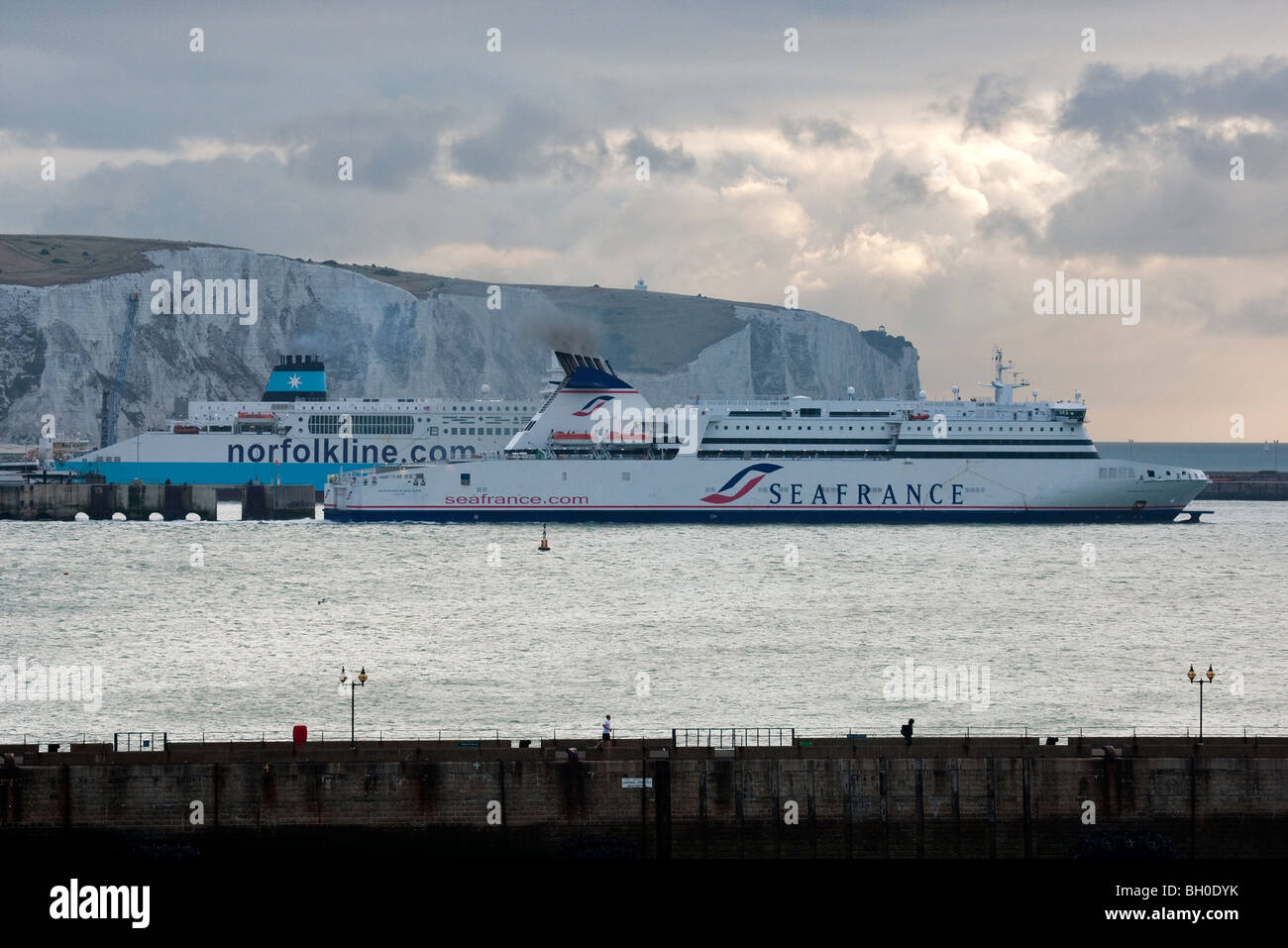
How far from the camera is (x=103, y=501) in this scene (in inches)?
3802

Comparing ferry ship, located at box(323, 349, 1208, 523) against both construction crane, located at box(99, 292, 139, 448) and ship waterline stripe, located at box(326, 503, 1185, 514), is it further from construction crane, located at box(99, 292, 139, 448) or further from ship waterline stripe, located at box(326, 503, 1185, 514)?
construction crane, located at box(99, 292, 139, 448)

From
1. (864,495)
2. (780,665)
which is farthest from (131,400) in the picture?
(780,665)

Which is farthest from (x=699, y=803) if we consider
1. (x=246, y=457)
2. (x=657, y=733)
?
(x=246, y=457)

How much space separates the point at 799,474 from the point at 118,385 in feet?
227

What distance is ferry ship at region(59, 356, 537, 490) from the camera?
106 metres

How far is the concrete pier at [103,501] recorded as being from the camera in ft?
317

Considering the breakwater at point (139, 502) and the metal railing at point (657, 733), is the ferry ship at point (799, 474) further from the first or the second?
the metal railing at point (657, 733)

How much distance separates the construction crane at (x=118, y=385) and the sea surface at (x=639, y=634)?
50647 mm

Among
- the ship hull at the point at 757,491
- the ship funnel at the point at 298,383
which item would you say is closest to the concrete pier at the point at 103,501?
the ship hull at the point at 757,491

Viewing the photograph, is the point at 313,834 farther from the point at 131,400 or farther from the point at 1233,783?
the point at 131,400

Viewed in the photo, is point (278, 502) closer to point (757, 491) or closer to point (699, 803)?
point (757, 491)

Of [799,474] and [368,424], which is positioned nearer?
[799,474]

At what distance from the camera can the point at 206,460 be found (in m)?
106
